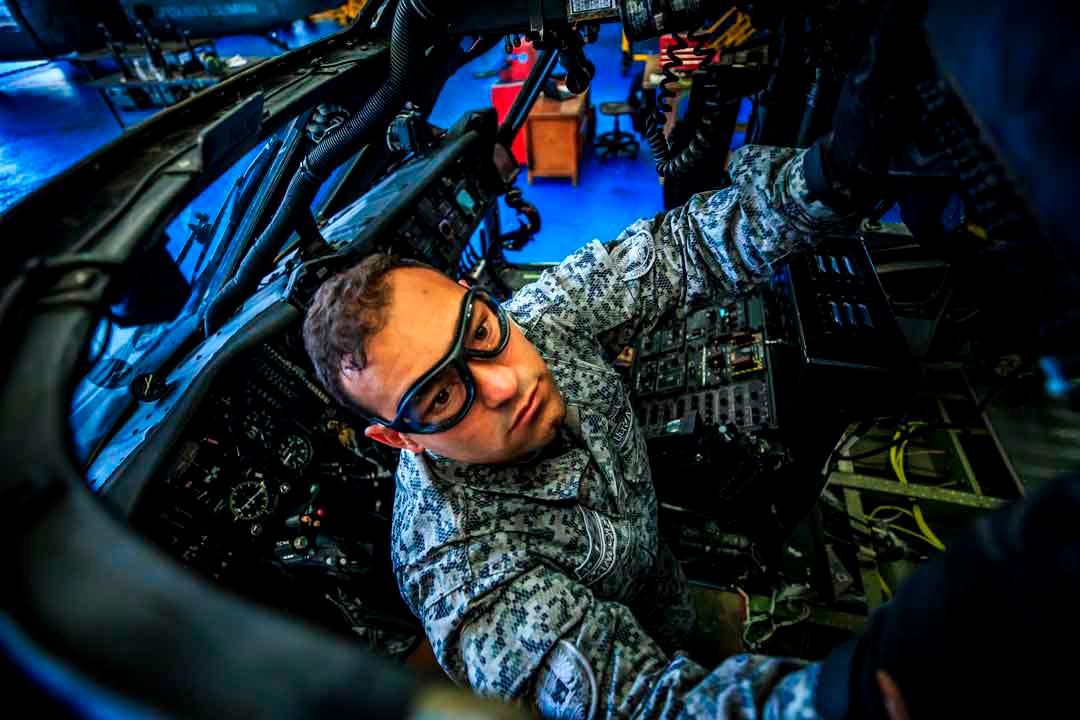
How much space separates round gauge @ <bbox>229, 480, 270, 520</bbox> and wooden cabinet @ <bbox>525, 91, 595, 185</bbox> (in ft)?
14.4

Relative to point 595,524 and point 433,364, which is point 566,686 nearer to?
point 595,524

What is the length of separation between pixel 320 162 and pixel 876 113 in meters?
1.78

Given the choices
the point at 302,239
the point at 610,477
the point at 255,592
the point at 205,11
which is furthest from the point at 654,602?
the point at 205,11

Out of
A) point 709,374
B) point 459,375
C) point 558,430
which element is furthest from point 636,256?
point 709,374

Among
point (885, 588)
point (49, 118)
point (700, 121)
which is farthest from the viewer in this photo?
point (49, 118)

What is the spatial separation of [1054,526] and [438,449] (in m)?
0.97

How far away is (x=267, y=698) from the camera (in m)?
0.27

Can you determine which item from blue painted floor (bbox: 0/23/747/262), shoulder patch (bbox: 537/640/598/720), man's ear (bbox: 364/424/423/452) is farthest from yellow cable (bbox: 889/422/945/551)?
blue painted floor (bbox: 0/23/747/262)

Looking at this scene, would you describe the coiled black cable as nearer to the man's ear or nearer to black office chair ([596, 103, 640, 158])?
the man's ear

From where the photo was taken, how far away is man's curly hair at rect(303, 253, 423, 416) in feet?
3.28

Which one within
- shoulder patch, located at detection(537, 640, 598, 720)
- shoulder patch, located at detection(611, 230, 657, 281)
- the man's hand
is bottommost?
shoulder patch, located at detection(537, 640, 598, 720)

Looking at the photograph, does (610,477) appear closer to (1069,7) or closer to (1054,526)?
(1054,526)

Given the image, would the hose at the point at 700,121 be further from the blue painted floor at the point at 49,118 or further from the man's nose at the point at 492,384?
the blue painted floor at the point at 49,118

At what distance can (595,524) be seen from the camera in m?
1.14
